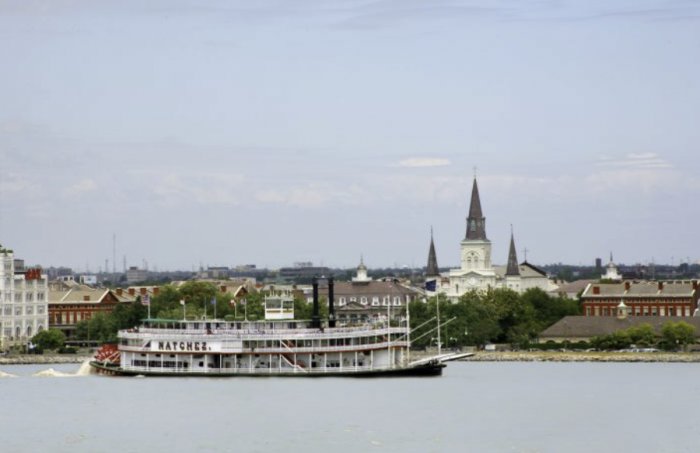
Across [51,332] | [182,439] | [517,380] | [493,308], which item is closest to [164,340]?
[517,380]

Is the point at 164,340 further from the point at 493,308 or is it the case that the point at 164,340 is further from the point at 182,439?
the point at 493,308

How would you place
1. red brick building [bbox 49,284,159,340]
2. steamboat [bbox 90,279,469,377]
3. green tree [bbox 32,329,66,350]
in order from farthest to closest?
1. red brick building [bbox 49,284,159,340]
2. green tree [bbox 32,329,66,350]
3. steamboat [bbox 90,279,469,377]

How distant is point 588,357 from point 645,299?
47.4 m

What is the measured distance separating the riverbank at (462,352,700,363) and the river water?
65.3 ft

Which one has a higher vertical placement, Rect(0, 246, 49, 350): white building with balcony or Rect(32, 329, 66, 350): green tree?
Rect(0, 246, 49, 350): white building with balcony

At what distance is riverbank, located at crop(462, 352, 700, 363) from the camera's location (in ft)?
443

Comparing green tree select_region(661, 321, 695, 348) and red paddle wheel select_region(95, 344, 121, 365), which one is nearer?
red paddle wheel select_region(95, 344, 121, 365)

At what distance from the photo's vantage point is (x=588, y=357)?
13688cm

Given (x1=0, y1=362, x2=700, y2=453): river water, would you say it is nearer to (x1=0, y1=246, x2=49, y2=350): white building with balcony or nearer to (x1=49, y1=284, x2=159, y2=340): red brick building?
(x1=0, y1=246, x2=49, y2=350): white building with balcony

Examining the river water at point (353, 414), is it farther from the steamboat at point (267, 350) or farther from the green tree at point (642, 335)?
the green tree at point (642, 335)

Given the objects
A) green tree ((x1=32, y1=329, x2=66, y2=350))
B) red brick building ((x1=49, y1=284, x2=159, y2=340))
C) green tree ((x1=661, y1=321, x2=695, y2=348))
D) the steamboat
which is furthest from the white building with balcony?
green tree ((x1=661, y1=321, x2=695, y2=348))

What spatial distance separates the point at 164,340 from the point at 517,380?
22.7 metres

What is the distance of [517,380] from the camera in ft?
360

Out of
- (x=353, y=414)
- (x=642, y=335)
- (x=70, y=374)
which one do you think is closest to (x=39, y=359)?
(x=70, y=374)
